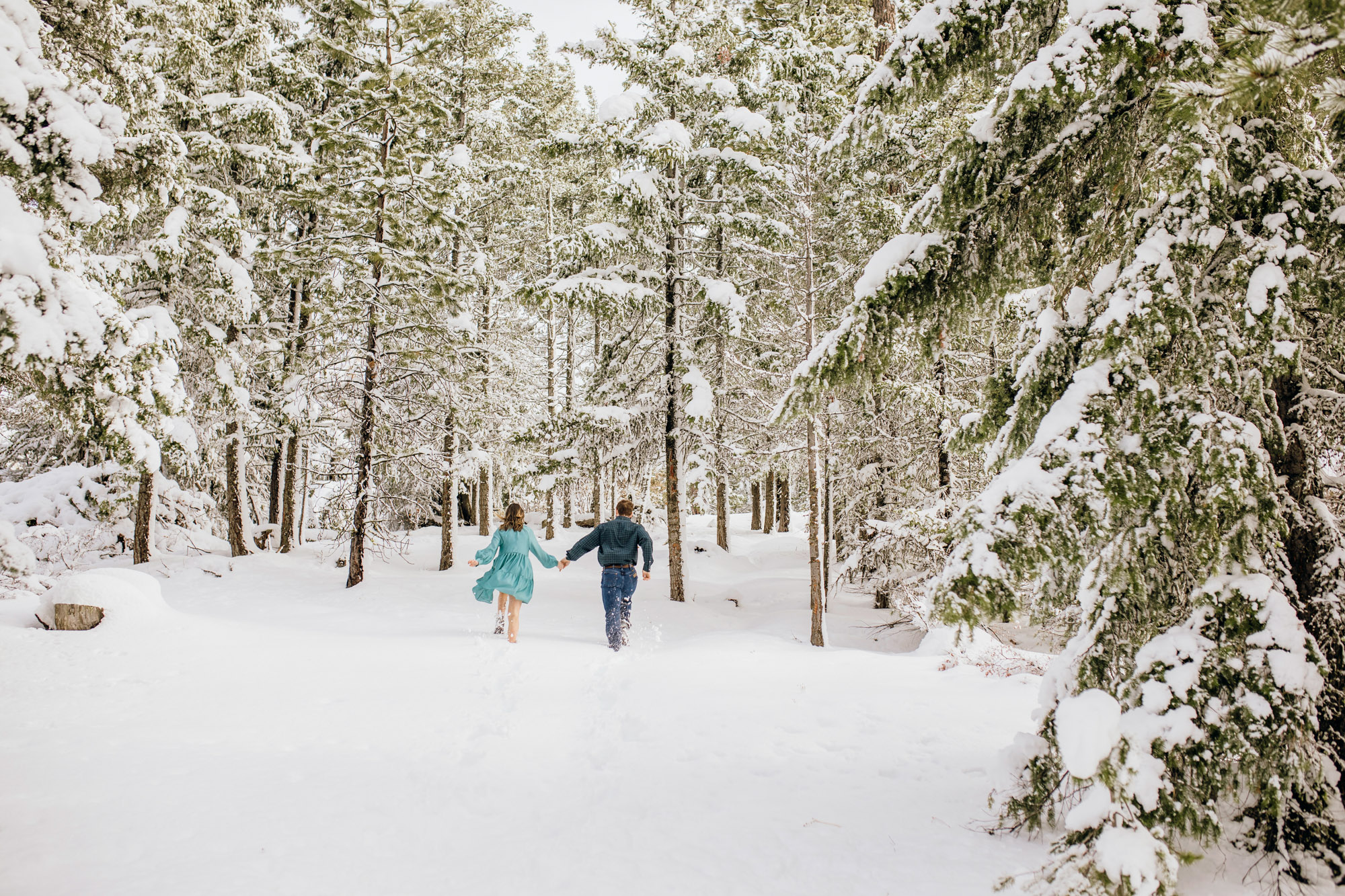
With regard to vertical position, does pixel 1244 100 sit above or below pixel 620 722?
above

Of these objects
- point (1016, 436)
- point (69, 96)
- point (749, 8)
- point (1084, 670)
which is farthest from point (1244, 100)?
point (749, 8)

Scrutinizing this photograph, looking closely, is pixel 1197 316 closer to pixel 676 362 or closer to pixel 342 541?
pixel 676 362

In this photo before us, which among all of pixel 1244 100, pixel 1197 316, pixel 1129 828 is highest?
pixel 1244 100

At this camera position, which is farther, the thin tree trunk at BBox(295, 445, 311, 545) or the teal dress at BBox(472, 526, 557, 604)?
the thin tree trunk at BBox(295, 445, 311, 545)

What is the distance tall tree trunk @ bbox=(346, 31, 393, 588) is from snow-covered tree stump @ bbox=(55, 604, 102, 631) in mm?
5158

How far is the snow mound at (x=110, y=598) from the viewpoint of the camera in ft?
27.0

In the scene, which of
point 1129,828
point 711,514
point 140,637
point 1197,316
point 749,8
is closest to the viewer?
point 1129,828

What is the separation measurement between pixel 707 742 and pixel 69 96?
22.5 ft

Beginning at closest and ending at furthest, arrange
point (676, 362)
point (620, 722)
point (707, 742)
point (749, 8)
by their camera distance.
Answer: point (707, 742) → point (620, 722) → point (676, 362) → point (749, 8)

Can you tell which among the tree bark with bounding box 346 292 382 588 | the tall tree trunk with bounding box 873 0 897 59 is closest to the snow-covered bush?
the tree bark with bounding box 346 292 382 588

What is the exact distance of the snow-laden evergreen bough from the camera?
117 inches

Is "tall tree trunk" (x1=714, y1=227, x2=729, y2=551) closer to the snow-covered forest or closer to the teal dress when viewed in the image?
the snow-covered forest

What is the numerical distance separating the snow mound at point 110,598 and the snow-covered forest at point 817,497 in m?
0.06

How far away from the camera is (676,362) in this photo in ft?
46.1
